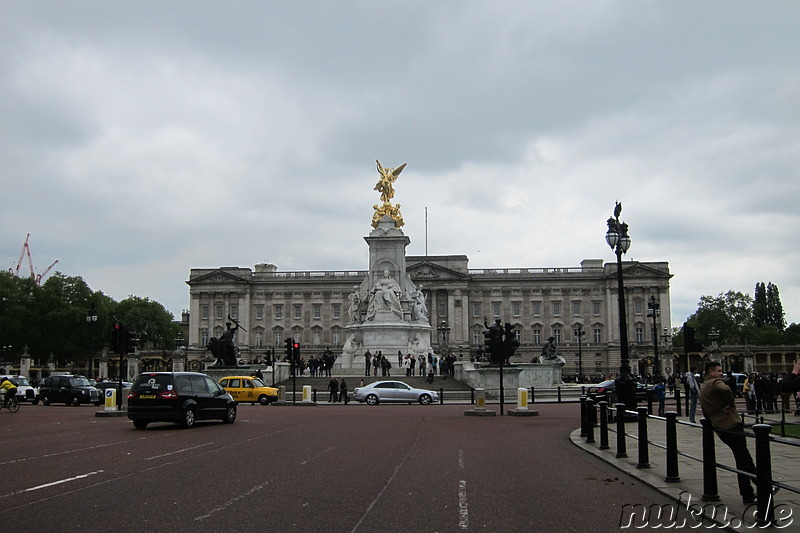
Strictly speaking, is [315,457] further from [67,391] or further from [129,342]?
[67,391]

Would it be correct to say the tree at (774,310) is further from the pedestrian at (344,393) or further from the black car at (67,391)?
the black car at (67,391)

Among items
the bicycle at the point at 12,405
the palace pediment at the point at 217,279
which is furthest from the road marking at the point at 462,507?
the palace pediment at the point at 217,279

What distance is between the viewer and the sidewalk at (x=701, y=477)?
9438 mm

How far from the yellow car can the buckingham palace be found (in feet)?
286

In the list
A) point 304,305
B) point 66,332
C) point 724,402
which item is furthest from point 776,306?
point 724,402

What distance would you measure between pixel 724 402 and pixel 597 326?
125 meters

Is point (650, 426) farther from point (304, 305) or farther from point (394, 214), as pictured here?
point (304, 305)

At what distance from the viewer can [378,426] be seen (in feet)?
81.8

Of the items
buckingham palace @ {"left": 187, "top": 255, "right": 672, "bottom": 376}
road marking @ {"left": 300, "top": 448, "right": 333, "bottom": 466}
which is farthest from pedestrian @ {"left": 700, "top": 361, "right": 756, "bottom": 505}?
buckingham palace @ {"left": 187, "top": 255, "right": 672, "bottom": 376}

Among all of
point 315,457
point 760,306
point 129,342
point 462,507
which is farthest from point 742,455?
point 760,306

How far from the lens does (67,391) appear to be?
1729 inches

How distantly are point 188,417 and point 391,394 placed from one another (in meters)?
19.0

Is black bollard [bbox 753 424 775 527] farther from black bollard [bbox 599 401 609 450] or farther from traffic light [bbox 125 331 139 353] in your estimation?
traffic light [bbox 125 331 139 353]

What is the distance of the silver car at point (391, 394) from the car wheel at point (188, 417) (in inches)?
719
